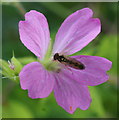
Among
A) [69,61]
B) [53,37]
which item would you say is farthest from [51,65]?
[53,37]

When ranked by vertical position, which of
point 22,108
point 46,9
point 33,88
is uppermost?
point 33,88

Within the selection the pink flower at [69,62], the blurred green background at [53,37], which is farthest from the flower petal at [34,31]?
the blurred green background at [53,37]

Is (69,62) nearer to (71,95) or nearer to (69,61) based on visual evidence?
(69,61)

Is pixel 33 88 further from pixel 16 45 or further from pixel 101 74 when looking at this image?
pixel 16 45

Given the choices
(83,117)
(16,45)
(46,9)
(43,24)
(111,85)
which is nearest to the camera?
(43,24)

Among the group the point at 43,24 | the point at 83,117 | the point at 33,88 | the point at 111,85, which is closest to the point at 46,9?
the point at 111,85

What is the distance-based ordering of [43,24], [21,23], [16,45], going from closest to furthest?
[21,23] → [43,24] → [16,45]

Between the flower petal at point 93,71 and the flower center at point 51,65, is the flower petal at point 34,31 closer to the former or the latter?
the flower center at point 51,65

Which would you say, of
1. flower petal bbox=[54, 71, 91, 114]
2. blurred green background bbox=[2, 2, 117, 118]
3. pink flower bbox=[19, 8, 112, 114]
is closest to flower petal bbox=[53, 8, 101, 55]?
pink flower bbox=[19, 8, 112, 114]
